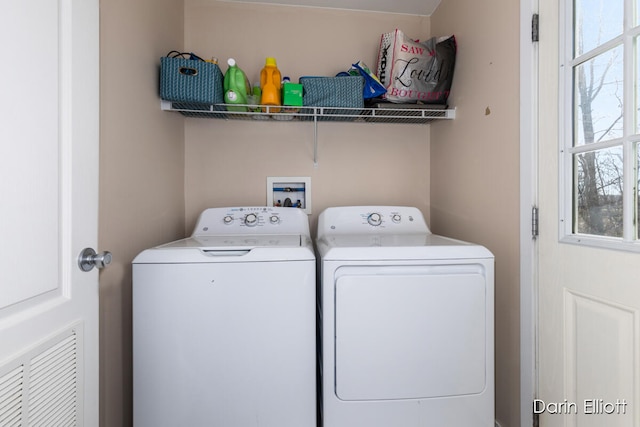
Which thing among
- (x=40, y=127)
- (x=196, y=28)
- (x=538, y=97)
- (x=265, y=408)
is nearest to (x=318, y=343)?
(x=265, y=408)

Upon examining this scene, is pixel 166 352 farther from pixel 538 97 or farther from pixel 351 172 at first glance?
pixel 538 97

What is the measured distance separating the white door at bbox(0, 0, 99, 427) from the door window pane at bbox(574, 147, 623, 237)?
1646 mm

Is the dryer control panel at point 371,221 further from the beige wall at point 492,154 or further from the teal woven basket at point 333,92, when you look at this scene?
the teal woven basket at point 333,92

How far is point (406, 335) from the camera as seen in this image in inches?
46.7

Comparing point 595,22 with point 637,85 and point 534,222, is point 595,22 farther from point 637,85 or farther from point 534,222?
point 534,222

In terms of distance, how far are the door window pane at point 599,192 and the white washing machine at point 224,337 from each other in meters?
1.00

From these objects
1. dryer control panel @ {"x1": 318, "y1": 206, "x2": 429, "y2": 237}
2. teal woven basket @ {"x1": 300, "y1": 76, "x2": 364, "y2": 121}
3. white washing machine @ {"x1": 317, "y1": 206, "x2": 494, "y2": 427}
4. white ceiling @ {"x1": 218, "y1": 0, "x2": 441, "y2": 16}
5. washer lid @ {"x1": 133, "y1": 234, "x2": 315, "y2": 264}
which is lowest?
white washing machine @ {"x1": 317, "y1": 206, "x2": 494, "y2": 427}

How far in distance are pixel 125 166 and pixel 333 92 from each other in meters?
1.13

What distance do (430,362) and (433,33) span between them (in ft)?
7.01

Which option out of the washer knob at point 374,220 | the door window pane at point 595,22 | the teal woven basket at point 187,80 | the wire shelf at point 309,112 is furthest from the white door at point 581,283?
the teal woven basket at point 187,80

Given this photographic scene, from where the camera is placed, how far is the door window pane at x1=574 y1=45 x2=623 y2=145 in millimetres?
944

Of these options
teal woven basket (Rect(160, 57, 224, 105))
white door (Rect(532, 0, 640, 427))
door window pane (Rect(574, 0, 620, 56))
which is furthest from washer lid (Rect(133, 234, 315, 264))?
door window pane (Rect(574, 0, 620, 56))

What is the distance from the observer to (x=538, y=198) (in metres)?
1.19

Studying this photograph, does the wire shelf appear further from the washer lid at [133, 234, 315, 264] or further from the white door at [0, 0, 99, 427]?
the washer lid at [133, 234, 315, 264]
